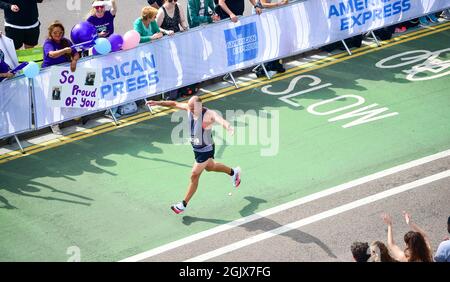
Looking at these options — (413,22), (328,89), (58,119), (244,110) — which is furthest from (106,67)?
(413,22)

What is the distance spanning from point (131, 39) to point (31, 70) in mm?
2094

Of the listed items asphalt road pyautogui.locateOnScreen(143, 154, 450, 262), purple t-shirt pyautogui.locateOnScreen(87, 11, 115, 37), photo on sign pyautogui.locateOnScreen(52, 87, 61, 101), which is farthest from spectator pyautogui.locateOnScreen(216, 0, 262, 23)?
asphalt road pyautogui.locateOnScreen(143, 154, 450, 262)

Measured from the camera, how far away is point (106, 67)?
675 inches

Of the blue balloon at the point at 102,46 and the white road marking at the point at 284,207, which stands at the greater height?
the blue balloon at the point at 102,46

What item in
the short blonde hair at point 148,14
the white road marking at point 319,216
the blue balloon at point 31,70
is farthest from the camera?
the short blonde hair at point 148,14

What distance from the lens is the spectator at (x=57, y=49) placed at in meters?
16.6

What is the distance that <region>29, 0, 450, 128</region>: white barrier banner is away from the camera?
17.3 meters

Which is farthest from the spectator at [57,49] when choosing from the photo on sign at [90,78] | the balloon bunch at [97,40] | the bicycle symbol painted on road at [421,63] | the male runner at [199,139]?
the bicycle symbol painted on road at [421,63]

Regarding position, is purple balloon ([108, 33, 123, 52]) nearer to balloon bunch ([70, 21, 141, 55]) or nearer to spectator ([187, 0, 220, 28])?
balloon bunch ([70, 21, 141, 55])

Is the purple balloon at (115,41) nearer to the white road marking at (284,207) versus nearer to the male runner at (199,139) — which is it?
the male runner at (199,139)

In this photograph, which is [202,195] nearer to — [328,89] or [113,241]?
[113,241]

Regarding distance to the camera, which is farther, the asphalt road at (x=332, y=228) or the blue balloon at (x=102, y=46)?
the blue balloon at (x=102, y=46)

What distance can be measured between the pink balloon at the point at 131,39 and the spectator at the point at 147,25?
362mm

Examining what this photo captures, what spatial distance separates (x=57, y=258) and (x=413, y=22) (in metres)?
11.5
